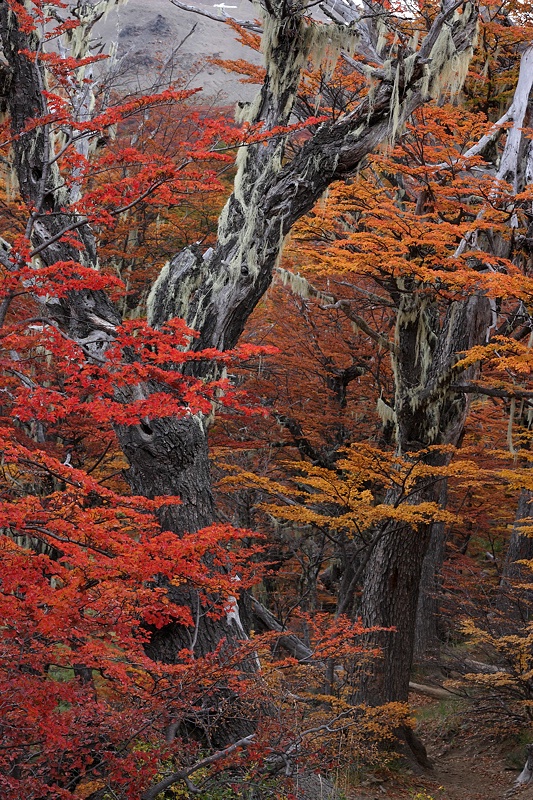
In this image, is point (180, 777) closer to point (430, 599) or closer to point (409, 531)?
point (409, 531)

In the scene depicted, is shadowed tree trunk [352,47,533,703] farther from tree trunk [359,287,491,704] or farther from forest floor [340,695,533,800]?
forest floor [340,695,533,800]

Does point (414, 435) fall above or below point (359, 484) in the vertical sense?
above

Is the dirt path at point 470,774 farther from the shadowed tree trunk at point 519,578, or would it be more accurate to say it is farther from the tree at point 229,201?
the tree at point 229,201

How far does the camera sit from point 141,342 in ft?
19.7

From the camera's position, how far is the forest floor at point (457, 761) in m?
9.15

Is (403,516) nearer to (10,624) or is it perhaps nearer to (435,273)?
(435,273)

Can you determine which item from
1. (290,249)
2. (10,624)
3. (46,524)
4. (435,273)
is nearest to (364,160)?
(435,273)

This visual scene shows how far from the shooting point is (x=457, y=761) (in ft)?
36.5

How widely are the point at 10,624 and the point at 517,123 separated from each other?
9293mm

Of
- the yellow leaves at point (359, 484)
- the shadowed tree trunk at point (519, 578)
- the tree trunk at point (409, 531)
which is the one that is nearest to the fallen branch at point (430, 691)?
the shadowed tree trunk at point (519, 578)

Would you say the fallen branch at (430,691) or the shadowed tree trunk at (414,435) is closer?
the shadowed tree trunk at (414,435)

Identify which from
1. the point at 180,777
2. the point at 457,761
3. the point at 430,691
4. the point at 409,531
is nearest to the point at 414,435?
the point at 409,531

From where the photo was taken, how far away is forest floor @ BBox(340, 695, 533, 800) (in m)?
9.15

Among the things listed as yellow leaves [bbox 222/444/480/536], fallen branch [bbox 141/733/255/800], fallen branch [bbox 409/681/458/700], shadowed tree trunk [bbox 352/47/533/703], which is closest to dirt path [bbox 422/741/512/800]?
shadowed tree trunk [bbox 352/47/533/703]
